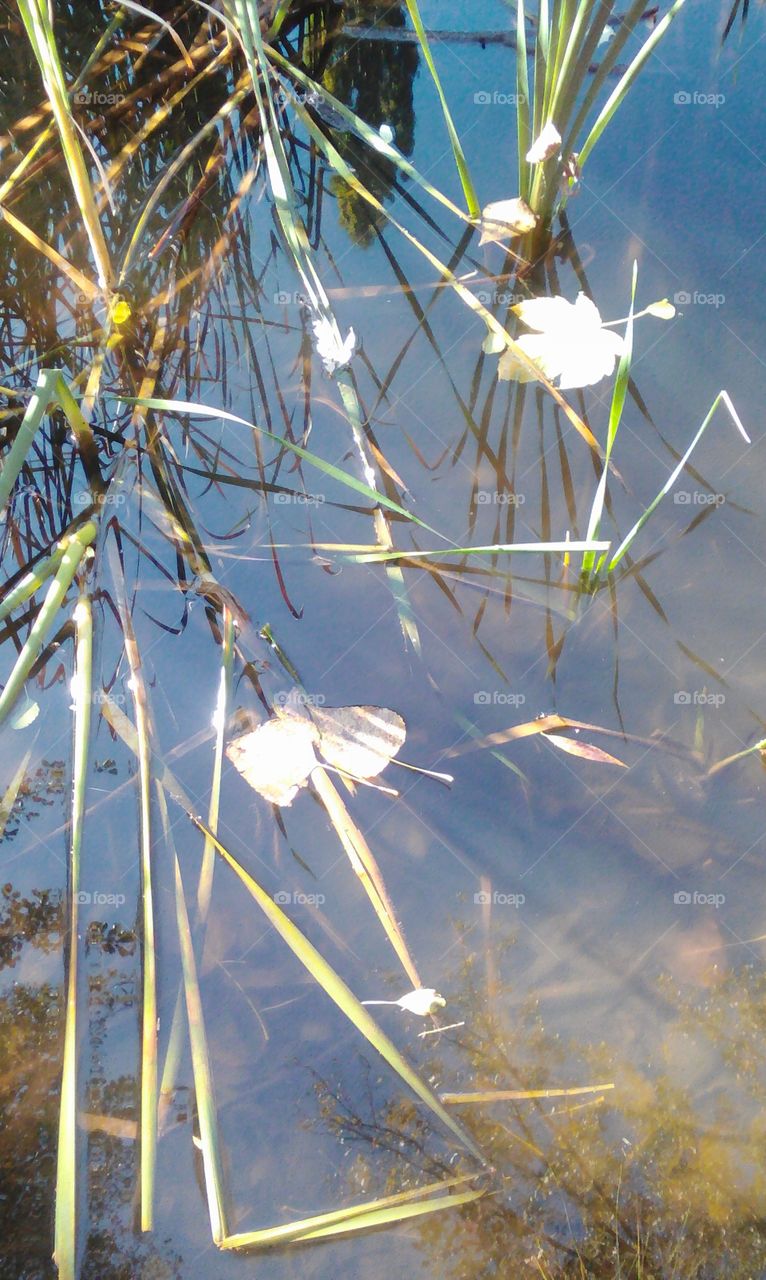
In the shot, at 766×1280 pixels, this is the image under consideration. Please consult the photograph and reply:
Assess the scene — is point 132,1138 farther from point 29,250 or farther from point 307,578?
point 29,250

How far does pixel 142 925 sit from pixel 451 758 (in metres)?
0.49

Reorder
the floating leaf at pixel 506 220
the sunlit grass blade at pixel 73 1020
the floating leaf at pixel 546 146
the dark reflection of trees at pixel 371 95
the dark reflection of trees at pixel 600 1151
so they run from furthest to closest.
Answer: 1. the dark reflection of trees at pixel 371 95
2. the floating leaf at pixel 506 220
3. the floating leaf at pixel 546 146
4. the dark reflection of trees at pixel 600 1151
5. the sunlit grass blade at pixel 73 1020

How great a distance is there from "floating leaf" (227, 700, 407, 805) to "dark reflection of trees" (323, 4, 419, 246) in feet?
3.11

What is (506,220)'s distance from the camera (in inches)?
58.3

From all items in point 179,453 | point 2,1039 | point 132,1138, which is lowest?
point 132,1138

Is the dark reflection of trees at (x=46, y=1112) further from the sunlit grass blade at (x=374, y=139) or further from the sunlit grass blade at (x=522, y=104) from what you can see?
the sunlit grass blade at (x=522, y=104)

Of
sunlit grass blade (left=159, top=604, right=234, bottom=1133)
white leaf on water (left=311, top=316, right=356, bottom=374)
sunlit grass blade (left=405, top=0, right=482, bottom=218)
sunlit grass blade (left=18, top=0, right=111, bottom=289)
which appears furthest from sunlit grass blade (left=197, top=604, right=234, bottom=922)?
sunlit grass blade (left=405, top=0, right=482, bottom=218)

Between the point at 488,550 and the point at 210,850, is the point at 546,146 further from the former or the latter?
the point at 210,850

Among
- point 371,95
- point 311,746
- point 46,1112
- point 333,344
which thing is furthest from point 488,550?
point 371,95

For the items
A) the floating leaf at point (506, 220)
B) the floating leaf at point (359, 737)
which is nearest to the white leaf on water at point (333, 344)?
the floating leaf at point (506, 220)

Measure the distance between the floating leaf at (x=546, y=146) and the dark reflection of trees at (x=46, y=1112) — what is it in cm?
139

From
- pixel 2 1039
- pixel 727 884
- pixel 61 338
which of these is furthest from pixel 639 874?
pixel 61 338

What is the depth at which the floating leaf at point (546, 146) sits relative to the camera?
1320mm

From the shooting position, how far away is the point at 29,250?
160 cm
